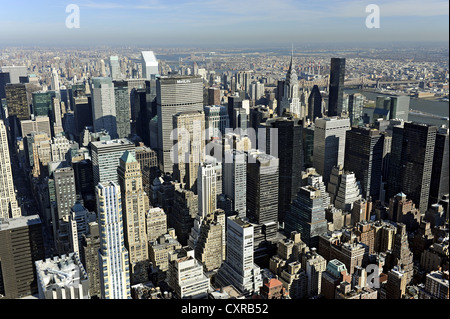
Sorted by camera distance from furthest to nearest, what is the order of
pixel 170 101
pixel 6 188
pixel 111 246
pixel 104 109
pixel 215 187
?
1. pixel 104 109
2. pixel 170 101
3. pixel 6 188
4. pixel 215 187
5. pixel 111 246

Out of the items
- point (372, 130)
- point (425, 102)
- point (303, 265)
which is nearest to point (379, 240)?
point (303, 265)

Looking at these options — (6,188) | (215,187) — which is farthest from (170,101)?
(6,188)

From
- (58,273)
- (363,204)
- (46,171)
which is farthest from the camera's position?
(46,171)

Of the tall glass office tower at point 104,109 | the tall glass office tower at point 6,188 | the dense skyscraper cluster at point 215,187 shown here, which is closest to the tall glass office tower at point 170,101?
the dense skyscraper cluster at point 215,187

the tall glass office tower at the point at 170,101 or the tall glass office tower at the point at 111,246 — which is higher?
the tall glass office tower at the point at 170,101

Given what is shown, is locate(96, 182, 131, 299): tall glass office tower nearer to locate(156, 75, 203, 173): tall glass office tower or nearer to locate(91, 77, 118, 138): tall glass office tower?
locate(156, 75, 203, 173): tall glass office tower

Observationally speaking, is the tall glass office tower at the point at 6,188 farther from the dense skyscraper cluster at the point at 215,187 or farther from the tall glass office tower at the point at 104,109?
the tall glass office tower at the point at 104,109


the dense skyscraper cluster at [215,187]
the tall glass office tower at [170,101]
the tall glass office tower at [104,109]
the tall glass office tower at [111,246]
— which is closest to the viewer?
the tall glass office tower at [111,246]

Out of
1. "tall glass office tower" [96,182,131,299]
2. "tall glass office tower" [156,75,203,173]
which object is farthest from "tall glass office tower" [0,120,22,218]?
"tall glass office tower" [156,75,203,173]

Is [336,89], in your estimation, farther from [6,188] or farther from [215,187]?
[6,188]

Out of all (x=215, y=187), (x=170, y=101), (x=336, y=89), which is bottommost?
(x=215, y=187)

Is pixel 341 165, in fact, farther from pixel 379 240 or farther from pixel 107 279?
pixel 107 279
